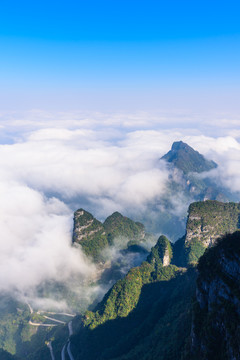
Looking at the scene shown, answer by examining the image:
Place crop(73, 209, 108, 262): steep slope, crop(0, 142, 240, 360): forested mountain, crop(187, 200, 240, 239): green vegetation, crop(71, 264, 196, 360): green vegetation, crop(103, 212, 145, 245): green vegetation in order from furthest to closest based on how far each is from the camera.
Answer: crop(103, 212, 145, 245): green vegetation → crop(73, 209, 108, 262): steep slope → crop(187, 200, 240, 239): green vegetation → crop(71, 264, 196, 360): green vegetation → crop(0, 142, 240, 360): forested mountain

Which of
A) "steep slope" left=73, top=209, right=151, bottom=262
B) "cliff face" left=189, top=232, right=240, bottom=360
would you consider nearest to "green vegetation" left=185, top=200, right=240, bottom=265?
"steep slope" left=73, top=209, right=151, bottom=262

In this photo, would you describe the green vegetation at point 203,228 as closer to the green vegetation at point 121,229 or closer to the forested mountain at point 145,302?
the forested mountain at point 145,302

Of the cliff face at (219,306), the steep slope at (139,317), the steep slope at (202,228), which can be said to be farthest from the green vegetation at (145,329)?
the cliff face at (219,306)

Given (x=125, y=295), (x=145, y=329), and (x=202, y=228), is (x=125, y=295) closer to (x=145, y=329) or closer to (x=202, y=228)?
(x=145, y=329)

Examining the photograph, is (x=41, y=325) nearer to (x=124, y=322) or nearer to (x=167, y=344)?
(x=124, y=322)

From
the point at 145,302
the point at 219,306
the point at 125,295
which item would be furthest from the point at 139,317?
the point at 219,306

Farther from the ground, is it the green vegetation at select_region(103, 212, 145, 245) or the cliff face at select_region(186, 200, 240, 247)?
the cliff face at select_region(186, 200, 240, 247)

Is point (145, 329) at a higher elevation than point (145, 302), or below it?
higher

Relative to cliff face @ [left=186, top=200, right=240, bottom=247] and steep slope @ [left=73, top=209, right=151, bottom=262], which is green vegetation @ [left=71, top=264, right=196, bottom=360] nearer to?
cliff face @ [left=186, top=200, right=240, bottom=247]

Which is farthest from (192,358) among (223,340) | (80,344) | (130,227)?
(130,227)

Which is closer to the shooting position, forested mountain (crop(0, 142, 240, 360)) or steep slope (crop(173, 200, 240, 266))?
forested mountain (crop(0, 142, 240, 360))

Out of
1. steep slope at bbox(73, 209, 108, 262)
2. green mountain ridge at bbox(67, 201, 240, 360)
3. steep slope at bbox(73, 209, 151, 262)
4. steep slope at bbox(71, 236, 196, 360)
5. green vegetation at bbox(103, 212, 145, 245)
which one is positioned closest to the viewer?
green mountain ridge at bbox(67, 201, 240, 360)
